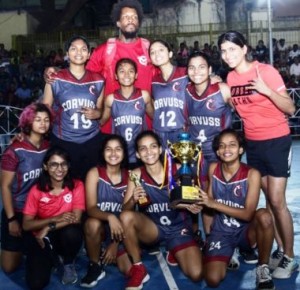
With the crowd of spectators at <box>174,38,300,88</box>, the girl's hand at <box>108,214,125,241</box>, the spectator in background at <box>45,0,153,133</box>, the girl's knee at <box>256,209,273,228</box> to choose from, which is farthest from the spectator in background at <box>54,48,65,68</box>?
the girl's knee at <box>256,209,273,228</box>

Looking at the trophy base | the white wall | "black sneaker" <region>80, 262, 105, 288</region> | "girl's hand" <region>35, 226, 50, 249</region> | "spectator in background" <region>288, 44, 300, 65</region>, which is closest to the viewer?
the trophy base

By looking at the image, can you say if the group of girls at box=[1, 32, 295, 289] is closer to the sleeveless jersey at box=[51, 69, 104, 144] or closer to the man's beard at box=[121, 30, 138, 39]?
the sleeveless jersey at box=[51, 69, 104, 144]

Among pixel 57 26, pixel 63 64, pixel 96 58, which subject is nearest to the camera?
pixel 96 58

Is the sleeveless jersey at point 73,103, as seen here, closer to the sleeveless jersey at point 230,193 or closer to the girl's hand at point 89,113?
Answer: the girl's hand at point 89,113

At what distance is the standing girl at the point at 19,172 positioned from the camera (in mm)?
4762

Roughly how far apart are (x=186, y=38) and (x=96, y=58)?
587 inches

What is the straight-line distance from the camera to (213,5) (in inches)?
826

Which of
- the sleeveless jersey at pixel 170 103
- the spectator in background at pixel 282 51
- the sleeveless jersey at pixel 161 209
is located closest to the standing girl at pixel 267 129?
the sleeveless jersey at pixel 170 103

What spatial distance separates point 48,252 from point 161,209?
106cm

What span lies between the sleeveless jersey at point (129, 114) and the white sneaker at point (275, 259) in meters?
1.65

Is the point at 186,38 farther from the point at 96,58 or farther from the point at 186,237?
the point at 186,237

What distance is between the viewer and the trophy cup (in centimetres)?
409

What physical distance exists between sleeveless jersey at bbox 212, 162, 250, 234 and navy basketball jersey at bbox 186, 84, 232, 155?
374 mm

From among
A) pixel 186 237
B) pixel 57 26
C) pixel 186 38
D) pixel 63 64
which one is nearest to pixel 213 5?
pixel 186 38
